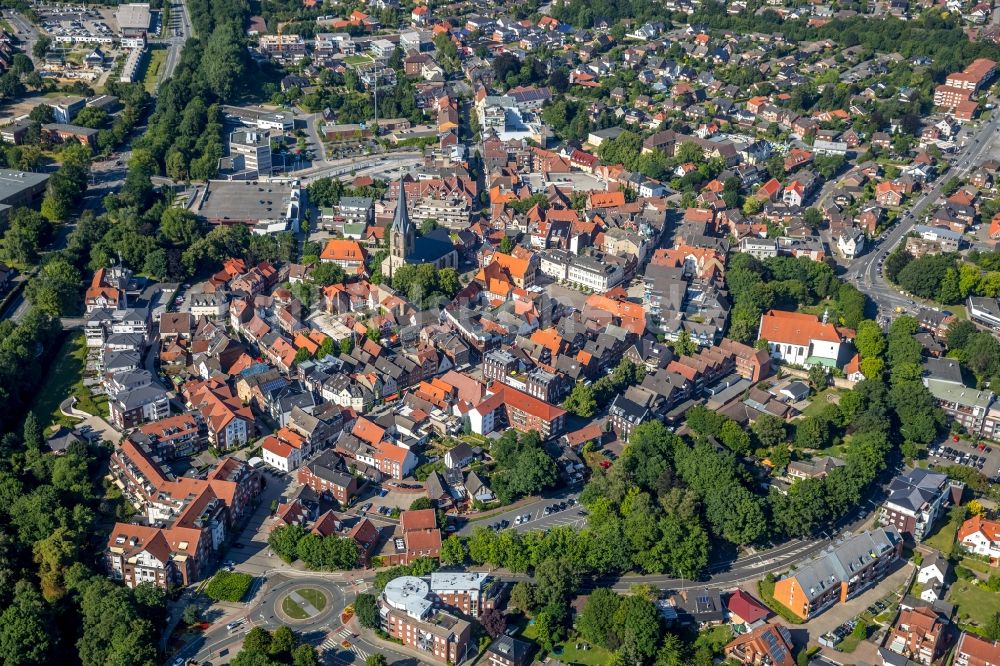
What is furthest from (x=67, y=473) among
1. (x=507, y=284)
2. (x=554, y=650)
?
(x=507, y=284)

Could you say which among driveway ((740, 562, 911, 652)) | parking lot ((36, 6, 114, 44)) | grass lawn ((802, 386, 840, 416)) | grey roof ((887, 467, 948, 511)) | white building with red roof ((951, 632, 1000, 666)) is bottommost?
driveway ((740, 562, 911, 652))

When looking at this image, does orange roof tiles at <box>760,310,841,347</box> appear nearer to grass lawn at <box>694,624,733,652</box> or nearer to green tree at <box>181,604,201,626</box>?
grass lawn at <box>694,624,733,652</box>

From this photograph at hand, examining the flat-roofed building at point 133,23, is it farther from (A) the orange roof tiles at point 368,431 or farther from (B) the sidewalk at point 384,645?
(B) the sidewalk at point 384,645

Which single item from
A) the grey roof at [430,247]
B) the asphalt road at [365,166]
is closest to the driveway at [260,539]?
the grey roof at [430,247]

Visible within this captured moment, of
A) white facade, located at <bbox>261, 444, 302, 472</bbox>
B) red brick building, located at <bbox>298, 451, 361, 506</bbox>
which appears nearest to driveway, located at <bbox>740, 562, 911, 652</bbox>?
red brick building, located at <bbox>298, 451, 361, 506</bbox>

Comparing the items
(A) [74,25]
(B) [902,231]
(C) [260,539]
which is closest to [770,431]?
(C) [260,539]

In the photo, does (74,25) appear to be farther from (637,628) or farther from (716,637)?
(716,637)
